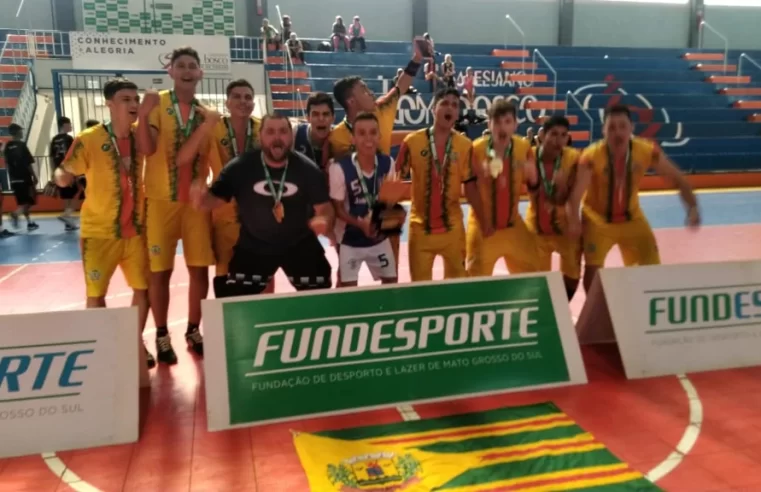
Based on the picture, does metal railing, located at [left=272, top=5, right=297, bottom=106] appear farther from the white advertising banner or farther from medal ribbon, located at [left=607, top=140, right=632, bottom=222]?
medal ribbon, located at [left=607, top=140, right=632, bottom=222]

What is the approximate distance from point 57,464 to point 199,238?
1.96 metres

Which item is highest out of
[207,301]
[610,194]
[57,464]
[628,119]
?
[628,119]

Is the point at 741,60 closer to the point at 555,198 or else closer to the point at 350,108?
the point at 555,198

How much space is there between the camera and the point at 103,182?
4.66 m

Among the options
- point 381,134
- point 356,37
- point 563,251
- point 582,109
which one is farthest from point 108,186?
point 582,109

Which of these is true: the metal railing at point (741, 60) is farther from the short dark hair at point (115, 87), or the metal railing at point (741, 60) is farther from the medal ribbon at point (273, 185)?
the short dark hair at point (115, 87)

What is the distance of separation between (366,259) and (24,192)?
9.79m

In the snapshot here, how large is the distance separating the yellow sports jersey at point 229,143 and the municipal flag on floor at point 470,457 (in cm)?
208

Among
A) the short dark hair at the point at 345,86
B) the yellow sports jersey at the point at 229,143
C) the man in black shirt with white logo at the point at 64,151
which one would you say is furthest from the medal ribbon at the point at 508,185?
the man in black shirt with white logo at the point at 64,151

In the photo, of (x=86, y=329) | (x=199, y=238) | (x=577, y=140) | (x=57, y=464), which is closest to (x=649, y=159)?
(x=199, y=238)

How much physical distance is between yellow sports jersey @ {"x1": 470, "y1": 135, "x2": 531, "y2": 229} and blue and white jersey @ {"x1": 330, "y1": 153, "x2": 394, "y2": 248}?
3.08 feet

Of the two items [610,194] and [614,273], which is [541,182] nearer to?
[610,194]

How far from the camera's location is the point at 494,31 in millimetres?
25141

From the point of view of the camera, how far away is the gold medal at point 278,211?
Answer: 460 centimetres
